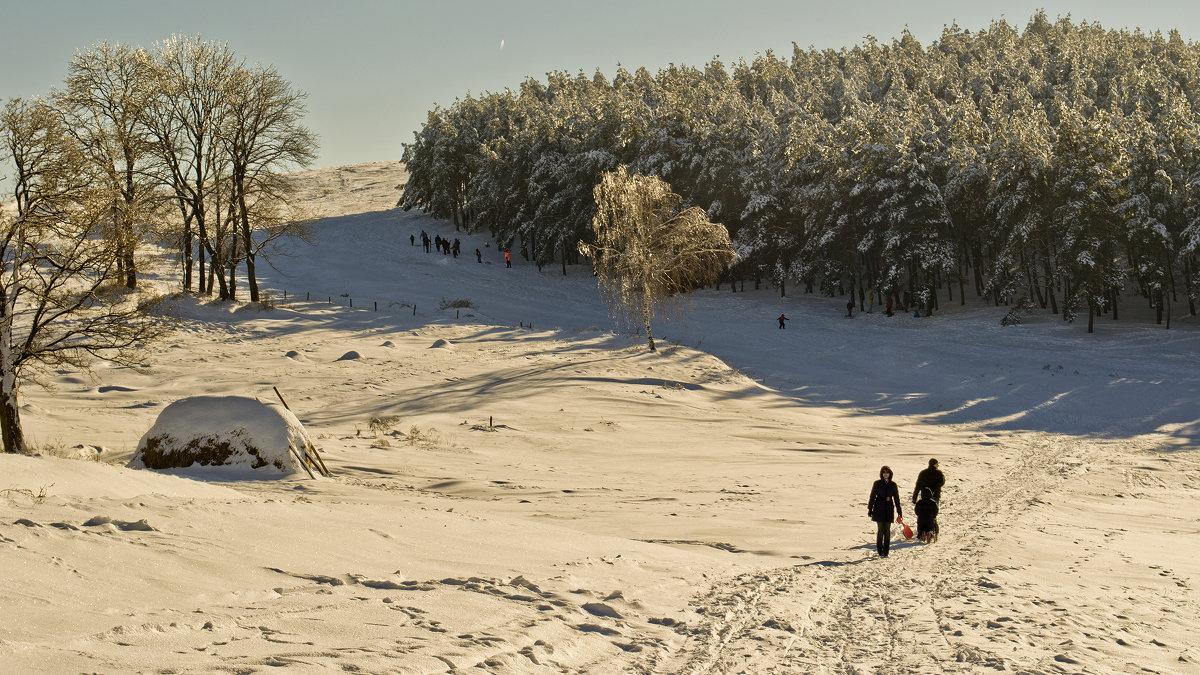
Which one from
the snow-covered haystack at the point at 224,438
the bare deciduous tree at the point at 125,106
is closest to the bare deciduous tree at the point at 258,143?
the bare deciduous tree at the point at 125,106

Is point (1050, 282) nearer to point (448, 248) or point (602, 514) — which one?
point (602, 514)

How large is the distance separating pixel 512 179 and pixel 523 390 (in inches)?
1758

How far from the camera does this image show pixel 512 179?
71.1m

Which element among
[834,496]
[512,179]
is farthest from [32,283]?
[512,179]

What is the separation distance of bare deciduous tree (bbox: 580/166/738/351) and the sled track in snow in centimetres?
2477

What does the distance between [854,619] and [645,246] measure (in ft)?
98.5

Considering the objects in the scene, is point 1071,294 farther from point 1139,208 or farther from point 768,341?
point 768,341

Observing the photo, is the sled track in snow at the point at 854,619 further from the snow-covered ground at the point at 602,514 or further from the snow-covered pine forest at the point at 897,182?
the snow-covered pine forest at the point at 897,182

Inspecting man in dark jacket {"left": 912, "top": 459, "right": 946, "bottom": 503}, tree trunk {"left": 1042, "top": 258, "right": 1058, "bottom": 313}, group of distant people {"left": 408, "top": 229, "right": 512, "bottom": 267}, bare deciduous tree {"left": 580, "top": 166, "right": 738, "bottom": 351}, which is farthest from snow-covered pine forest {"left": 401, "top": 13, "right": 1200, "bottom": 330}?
man in dark jacket {"left": 912, "top": 459, "right": 946, "bottom": 503}

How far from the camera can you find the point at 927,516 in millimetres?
14117

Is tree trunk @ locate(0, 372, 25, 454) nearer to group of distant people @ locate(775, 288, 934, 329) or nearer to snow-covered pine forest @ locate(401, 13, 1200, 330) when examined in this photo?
group of distant people @ locate(775, 288, 934, 329)

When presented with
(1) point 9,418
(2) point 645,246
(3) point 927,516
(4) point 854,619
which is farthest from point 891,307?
(1) point 9,418

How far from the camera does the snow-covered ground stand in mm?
7328

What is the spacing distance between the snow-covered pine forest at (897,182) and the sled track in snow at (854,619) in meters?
39.0
